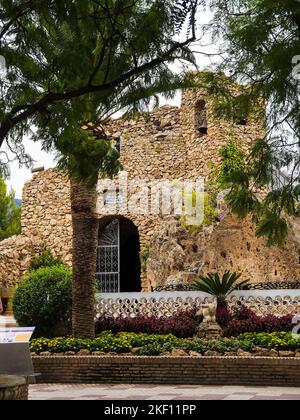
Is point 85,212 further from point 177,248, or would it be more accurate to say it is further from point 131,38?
point 177,248

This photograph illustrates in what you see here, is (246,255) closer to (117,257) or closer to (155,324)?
(155,324)

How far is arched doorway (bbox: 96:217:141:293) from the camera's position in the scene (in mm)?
25859

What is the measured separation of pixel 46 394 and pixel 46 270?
17.2 ft

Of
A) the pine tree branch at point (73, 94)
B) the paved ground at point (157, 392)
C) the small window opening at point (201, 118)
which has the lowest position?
the paved ground at point (157, 392)

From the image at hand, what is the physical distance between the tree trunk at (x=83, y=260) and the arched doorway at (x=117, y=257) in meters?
11.8

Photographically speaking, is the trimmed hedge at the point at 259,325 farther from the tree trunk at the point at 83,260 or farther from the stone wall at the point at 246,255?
the stone wall at the point at 246,255

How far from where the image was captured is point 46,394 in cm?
970

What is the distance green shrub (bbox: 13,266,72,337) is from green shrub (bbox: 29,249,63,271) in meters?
11.7

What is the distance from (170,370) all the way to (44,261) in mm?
16060

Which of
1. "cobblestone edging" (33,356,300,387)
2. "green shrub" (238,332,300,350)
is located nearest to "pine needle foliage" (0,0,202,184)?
"cobblestone edging" (33,356,300,387)

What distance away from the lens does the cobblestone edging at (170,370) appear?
10281 millimetres

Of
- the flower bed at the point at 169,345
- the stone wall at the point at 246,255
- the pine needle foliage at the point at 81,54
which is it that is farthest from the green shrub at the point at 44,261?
the pine needle foliage at the point at 81,54

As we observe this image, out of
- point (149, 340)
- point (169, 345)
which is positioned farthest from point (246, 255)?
point (169, 345)

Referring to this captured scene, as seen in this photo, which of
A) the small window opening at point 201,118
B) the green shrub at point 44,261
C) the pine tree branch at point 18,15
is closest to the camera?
the pine tree branch at point 18,15
